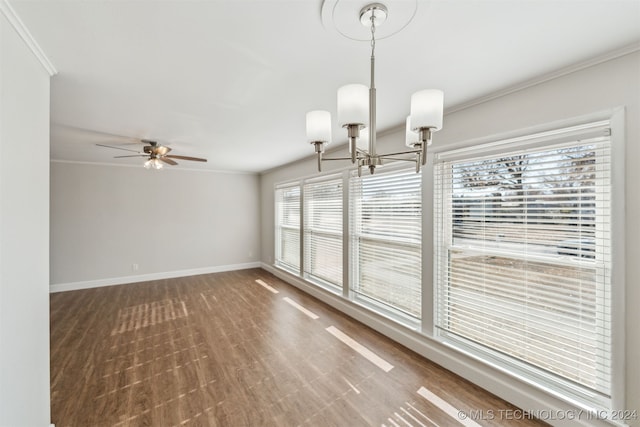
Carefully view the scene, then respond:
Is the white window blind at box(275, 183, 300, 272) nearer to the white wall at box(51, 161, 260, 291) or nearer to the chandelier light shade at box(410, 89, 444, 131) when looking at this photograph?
the white wall at box(51, 161, 260, 291)

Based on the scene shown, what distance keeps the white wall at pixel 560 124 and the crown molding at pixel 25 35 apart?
2865mm

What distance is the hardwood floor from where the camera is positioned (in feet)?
6.26

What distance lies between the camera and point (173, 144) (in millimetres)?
3637

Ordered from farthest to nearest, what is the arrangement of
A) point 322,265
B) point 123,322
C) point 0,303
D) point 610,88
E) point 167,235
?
point 167,235
point 322,265
point 123,322
point 610,88
point 0,303

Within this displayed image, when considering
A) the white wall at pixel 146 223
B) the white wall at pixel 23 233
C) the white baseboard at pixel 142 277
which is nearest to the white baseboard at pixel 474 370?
Answer: the white wall at pixel 23 233

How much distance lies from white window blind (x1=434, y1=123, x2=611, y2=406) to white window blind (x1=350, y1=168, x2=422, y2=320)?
313 mm

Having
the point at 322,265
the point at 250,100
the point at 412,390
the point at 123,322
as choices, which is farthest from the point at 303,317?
the point at 250,100

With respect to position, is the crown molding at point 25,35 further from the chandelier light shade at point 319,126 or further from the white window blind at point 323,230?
the white window blind at point 323,230

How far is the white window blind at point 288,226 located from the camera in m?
5.21

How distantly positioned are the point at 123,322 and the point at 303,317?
2406 mm

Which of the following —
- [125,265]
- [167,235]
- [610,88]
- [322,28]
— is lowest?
[125,265]

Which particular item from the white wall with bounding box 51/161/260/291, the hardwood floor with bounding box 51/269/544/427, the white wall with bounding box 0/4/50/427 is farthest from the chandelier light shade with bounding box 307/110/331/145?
the white wall with bounding box 51/161/260/291

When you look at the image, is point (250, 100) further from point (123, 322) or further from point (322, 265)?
point (123, 322)

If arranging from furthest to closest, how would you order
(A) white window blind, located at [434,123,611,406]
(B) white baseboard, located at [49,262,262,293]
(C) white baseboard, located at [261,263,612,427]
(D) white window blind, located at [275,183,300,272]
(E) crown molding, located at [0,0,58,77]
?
(D) white window blind, located at [275,183,300,272], (B) white baseboard, located at [49,262,262,293], (C) white baseboard, located at [261,263,612,427], (A) white window blind, located at [434,123,611,406], (E) crown molding, located at [0,0,58,77]
